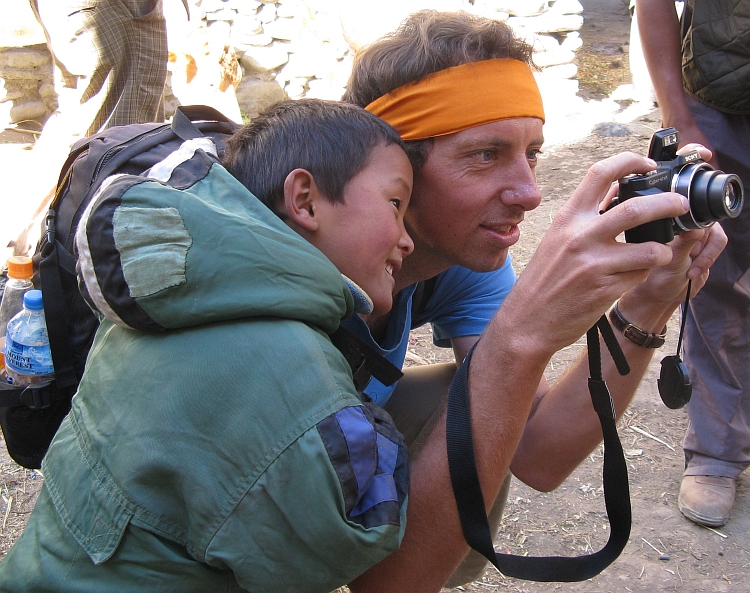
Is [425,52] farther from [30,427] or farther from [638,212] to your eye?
[30,427]

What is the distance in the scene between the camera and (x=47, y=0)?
385cm

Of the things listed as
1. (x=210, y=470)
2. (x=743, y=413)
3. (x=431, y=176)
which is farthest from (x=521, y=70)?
(x=743, y=413)

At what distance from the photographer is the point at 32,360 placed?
1661 millimetres

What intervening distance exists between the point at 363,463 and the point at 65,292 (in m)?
0.90

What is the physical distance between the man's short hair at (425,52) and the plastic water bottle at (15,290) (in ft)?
3.12

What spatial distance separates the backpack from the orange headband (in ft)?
1.59

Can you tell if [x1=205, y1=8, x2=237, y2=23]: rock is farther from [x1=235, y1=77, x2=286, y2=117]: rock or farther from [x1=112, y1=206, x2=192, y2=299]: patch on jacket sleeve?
[x1=112, y1=206, x2=192, y2=299]: patch on jacket sleeve

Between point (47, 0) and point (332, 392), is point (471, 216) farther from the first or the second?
point (47, 0)

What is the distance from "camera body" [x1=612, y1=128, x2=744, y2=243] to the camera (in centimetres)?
138

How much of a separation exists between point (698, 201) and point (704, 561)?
153 cm

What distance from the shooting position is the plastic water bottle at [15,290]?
5.94 feet

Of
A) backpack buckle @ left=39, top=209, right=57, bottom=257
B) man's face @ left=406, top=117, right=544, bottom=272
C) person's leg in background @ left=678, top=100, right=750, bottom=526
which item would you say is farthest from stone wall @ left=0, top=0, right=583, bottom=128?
backpack buckle @ left=39, top=209, right=57, bottom=257

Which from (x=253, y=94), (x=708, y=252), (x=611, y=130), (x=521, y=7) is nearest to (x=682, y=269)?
(x=708, y=252)

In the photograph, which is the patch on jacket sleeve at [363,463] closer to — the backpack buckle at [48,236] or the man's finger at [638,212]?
→ the man's finger at [638,212]
